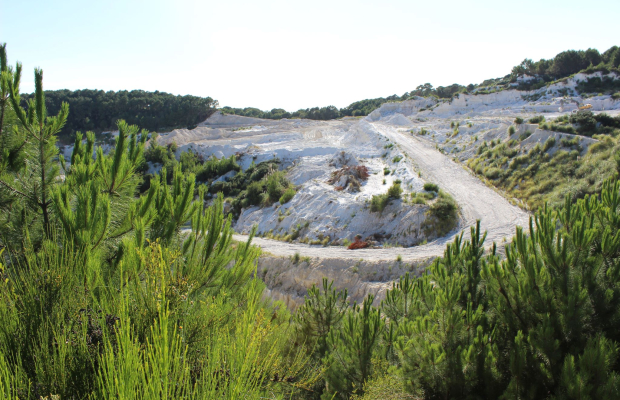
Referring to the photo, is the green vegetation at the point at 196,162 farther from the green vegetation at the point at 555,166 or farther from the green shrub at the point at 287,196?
the green vegetation at the point at 555,166

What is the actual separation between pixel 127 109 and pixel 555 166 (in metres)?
71.4

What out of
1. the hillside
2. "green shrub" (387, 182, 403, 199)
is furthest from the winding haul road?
the hillside

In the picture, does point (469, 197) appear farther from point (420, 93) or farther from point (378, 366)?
point (420, 93)

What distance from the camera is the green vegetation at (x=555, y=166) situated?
1841 centimetres

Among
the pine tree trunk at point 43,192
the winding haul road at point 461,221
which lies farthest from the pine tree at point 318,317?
the pine tree trunk at point 43,192

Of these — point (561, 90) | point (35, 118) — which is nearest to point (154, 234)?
point (35, 118)

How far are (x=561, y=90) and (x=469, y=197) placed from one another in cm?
4438

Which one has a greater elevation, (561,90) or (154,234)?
(561,90)

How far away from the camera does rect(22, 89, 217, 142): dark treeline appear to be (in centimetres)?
6412

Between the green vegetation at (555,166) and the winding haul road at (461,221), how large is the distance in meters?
1.29

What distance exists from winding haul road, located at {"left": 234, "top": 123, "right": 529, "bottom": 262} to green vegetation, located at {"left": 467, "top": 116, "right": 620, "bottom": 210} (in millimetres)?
1292

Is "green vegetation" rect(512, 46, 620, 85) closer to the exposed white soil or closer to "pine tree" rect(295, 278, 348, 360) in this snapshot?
the exposed white soil

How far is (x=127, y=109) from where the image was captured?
69000 mm

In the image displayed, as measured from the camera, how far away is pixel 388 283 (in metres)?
14.3
